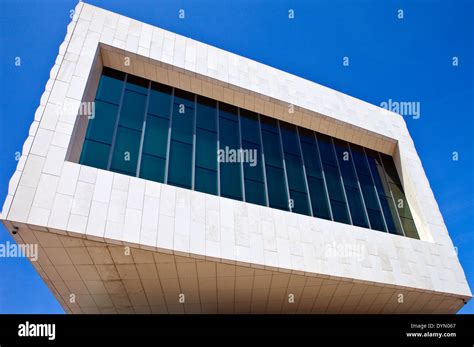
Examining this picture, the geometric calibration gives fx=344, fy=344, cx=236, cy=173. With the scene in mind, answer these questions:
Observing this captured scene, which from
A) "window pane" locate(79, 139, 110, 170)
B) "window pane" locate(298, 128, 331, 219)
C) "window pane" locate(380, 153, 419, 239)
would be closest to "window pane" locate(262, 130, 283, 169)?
"window pane" locate(298, 128, 331, 219)

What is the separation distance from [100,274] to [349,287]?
734 centimetres

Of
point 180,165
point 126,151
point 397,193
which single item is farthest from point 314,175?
point 126,151

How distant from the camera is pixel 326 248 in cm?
1078

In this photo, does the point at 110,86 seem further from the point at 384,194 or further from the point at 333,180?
the point at 384,194

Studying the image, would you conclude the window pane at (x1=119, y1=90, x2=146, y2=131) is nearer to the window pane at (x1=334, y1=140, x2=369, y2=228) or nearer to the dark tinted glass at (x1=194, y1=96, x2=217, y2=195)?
the dark tinted glass at (x1=194, y1=96, x2=217, y2=195)

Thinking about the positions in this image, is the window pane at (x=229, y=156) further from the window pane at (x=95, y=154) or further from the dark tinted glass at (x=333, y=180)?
the dark tinted glass at (x=333, y=180)

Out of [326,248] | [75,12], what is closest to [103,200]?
[326,248]

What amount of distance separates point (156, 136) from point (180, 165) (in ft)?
4.55

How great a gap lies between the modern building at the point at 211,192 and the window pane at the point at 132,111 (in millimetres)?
53

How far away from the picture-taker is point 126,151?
10883mm

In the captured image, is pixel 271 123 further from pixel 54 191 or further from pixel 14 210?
pixel 14 210

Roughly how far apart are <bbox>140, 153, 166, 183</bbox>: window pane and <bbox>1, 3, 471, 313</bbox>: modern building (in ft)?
0.24

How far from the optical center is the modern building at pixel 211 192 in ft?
28.9
